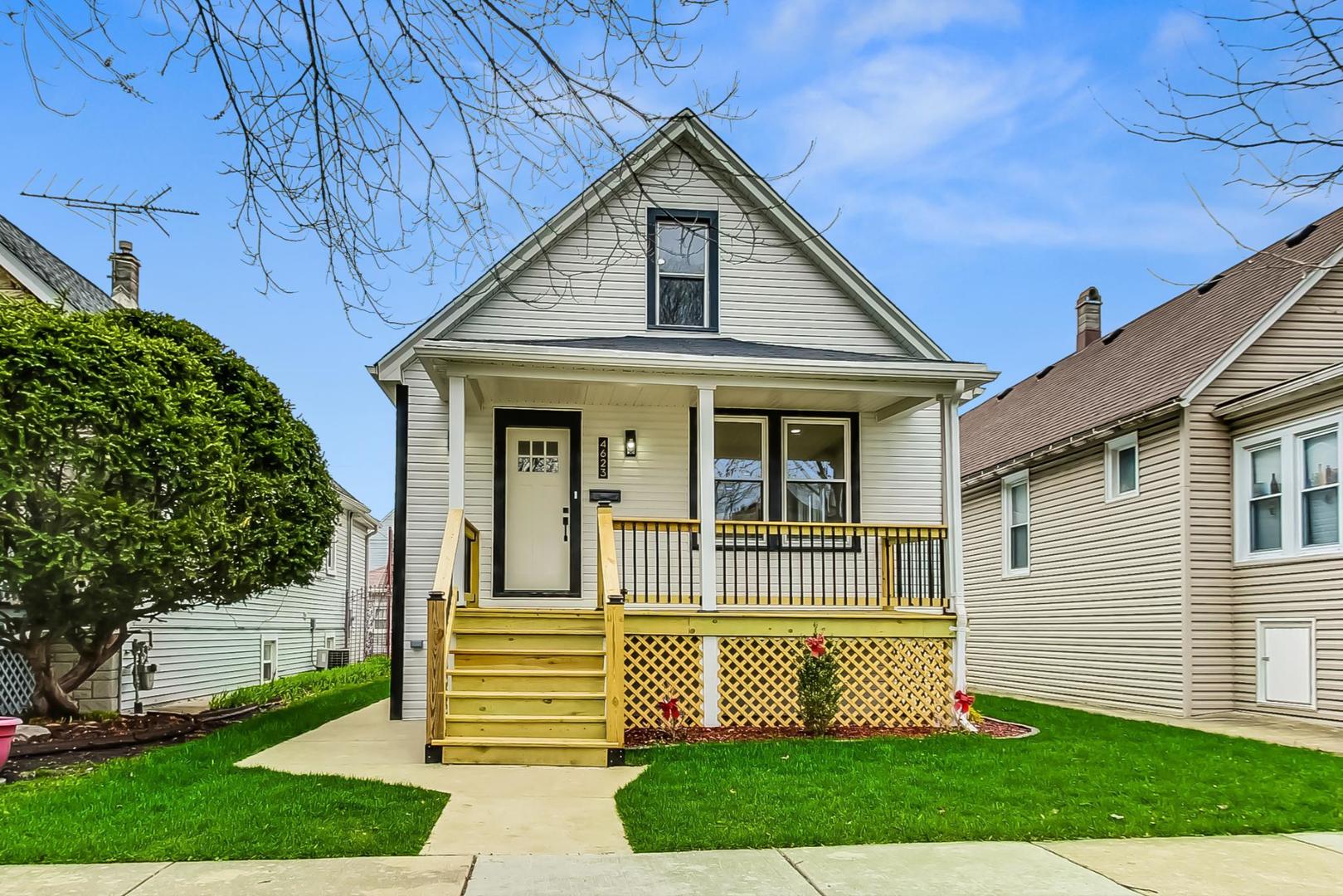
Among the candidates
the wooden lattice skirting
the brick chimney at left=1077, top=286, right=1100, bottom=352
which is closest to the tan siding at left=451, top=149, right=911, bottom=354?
the wooden lattice skirting

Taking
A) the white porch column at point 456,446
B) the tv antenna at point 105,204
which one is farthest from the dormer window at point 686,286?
the tv antenna at point 105,204

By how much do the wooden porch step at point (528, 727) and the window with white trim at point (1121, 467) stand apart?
8.43 m

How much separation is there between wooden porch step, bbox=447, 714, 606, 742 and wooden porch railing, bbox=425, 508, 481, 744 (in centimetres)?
16

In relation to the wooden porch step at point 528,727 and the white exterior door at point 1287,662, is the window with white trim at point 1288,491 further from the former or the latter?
the wooden porch step at point 528,727

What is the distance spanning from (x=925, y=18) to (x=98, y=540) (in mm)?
8029

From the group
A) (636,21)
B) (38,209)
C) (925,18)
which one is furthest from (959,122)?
(38,209)

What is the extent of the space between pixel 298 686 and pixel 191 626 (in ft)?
6.32

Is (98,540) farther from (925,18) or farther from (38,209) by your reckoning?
(925,18)

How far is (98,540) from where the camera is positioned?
955cm

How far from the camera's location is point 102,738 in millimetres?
9883

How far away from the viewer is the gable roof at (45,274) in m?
12.6

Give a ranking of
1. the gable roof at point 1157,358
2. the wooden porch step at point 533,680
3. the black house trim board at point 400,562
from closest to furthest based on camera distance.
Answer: the wooden porch step at point 533,680, the black house trim board at point 400,562, the gable roof at point 1157,358

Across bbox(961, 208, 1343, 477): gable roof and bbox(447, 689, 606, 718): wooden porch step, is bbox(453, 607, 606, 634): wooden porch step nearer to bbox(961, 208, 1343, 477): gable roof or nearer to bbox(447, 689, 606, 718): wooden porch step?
bbox(447, 689, 606, 718): wooden porch step

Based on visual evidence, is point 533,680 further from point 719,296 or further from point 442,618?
point 719,296
